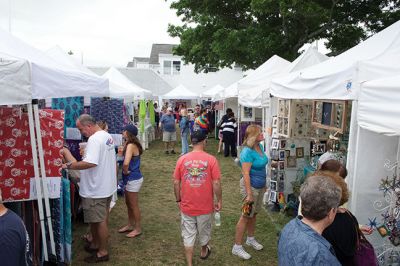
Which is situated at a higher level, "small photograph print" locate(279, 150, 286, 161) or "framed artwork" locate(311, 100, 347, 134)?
"framed artwork" locate(311, 100, 347, 134)

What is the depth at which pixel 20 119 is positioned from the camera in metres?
3.67

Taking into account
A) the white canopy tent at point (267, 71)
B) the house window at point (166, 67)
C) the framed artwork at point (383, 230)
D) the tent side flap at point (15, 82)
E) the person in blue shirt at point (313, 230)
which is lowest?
the framed artwork at point (383, 230)

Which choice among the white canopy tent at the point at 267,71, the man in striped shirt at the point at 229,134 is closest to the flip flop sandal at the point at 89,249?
the white canopy tent at the point at 267,71

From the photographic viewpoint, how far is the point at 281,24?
45.0ft

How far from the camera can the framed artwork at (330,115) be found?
504cm

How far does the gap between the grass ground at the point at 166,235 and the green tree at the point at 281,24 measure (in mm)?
6176

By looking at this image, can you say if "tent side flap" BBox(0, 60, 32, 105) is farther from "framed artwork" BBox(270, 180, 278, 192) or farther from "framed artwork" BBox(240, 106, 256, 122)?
"framed artwork" BBox(240, 106, 256, 122)

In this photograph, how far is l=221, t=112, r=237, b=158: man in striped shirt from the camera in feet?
41.7

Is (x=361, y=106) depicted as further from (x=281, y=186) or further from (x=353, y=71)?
(x=281, y=186)

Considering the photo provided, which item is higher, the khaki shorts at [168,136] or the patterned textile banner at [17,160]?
the patterned textile banner at [17,160]

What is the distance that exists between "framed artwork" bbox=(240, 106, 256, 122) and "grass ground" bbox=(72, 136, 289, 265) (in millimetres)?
4138

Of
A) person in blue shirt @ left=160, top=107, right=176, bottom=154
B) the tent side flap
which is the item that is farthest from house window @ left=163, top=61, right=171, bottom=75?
the tent side flap

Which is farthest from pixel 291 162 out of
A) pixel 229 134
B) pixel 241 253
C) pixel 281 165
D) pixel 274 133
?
pixel 229 134

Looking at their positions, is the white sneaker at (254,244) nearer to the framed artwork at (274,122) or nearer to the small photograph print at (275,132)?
the small photograph print at (275,132)
